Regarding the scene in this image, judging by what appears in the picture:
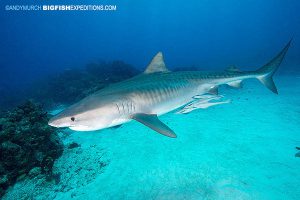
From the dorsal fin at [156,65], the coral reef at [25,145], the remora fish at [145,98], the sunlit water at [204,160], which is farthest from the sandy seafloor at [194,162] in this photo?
the dorsal fin at [156,65]

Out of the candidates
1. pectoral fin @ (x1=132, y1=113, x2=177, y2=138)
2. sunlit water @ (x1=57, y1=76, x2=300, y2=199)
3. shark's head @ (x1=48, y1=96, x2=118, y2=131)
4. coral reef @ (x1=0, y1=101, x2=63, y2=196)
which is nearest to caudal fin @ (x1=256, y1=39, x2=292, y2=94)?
sunlit water @ (x1=57, y1=76, x2=300, y2=199)

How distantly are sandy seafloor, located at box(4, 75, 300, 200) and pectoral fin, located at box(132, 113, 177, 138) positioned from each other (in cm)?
156

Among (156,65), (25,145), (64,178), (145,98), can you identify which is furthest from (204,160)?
(25,145)

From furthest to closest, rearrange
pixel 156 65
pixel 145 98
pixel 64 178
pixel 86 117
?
pixel 156 65
pixel 64 178
pixel 145 98
pixel 86 117

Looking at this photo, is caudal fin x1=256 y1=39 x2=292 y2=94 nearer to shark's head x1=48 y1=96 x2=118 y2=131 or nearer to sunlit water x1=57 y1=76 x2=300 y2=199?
sunlit water x1=57 y1=76 x2=300 y2=199

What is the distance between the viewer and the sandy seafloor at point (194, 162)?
167 inches

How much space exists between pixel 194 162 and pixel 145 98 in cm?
223

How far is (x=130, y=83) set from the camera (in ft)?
14.8

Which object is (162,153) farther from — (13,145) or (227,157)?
(13,145)

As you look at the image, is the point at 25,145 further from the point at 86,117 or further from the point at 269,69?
the point at 269,69

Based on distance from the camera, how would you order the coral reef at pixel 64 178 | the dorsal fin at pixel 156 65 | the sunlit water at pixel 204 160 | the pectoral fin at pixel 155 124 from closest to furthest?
the pectoral fin at pixel 155 124
the sunlit water at pixel 204 160
the coral reef at pixel 64 178
the dorsal fin at pixel 156 65

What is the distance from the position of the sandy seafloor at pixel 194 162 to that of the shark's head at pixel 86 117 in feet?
5.90

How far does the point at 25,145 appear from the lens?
527cm

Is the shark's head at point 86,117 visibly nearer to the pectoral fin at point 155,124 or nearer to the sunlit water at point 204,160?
the pectoral fin at point 155,124
